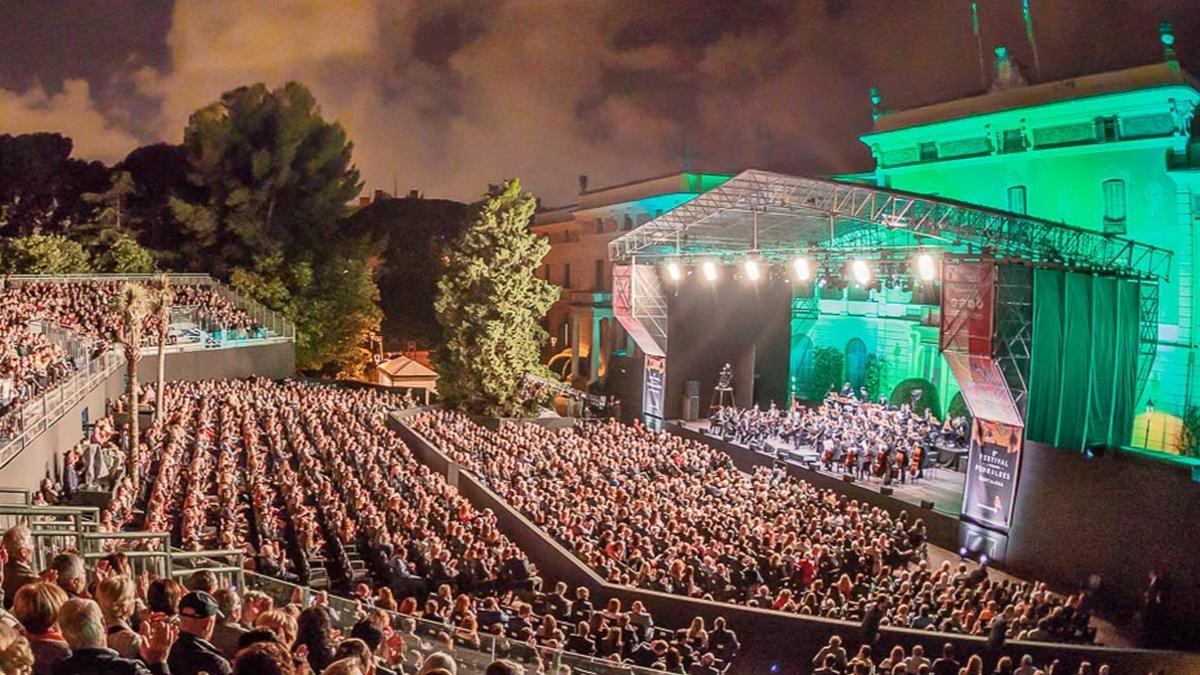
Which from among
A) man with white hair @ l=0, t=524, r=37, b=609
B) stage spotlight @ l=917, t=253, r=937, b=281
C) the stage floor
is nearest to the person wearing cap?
man with white hair @ l=0, t=524, r=37, b=609

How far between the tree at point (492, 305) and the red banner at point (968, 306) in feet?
47.9

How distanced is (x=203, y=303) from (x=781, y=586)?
27191 millimetres

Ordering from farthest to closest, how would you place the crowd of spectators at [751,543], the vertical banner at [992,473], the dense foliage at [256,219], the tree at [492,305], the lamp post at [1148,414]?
1. the dense foliage at [256,219]
2. the tree at [492,305]
3. the lamp post at [1148,414]
4. the vertical banner at [992,473]
5. the crowd of spectators at [751,543]

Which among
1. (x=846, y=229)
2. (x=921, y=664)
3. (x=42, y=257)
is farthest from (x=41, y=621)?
(x=42, y=257)

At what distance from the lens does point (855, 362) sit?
1238 inches

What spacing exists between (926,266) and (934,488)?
15.8ft

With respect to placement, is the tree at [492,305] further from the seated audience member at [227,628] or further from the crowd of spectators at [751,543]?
the seated audience member at [227,628]

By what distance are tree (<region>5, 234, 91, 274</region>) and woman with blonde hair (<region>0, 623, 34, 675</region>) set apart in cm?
3618

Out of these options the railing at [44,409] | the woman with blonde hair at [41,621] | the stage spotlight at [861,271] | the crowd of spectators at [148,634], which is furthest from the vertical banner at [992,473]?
the railing at [44,409]

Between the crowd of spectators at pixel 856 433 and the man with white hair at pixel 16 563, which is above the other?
the man with white hair at pixel 16 563

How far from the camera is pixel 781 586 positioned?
13172mm

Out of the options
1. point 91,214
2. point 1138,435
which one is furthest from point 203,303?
point 1138,435

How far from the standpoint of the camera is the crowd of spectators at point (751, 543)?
11945mm

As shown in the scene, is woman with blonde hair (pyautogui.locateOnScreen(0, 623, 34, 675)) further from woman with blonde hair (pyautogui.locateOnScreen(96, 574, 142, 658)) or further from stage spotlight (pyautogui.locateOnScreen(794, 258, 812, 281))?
stage spotlight (pyautogui.locateOnScreen(794, 258, 812, 281))
